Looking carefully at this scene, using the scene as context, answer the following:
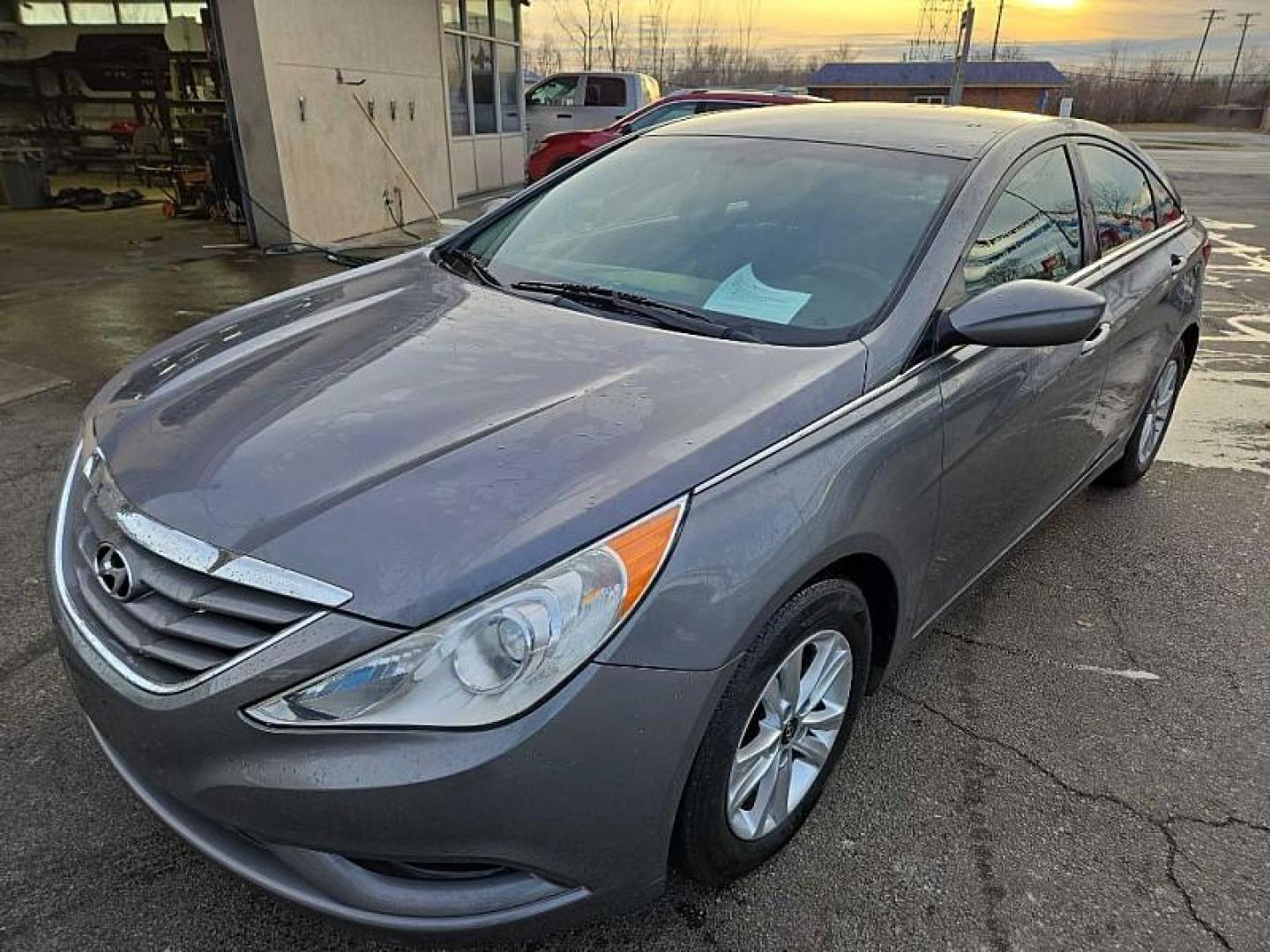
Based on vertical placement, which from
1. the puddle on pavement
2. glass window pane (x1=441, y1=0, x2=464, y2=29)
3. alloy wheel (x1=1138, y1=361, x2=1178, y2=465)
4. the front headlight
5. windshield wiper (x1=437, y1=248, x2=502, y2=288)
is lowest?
the puddle on pavement

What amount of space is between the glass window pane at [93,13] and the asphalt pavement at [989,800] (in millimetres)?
16165

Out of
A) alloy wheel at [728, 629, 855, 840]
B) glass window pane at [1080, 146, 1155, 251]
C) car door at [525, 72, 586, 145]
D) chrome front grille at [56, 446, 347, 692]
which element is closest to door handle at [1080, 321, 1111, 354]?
glass window pane at [1080, 146, 1155, 251]

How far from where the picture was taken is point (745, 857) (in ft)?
6.47

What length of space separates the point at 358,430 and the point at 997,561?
2056mm

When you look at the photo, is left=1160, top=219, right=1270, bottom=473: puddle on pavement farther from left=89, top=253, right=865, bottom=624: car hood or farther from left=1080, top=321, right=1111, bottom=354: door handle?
left=89, top=253, right=865, bottom=624: car hood

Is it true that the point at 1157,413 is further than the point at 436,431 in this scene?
Yes

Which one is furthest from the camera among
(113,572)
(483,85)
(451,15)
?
(483,85)

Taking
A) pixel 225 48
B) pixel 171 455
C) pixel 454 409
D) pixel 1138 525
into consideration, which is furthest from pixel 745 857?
pixel 225 48

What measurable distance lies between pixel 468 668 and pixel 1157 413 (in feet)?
12.9

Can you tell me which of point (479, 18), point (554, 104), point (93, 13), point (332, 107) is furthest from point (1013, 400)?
point (93, 13)

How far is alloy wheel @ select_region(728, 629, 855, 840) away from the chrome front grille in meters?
0.93

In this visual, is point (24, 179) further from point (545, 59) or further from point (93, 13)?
point (545, 59)

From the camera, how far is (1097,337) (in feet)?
9.95

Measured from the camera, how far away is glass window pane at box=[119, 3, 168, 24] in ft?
51.5
